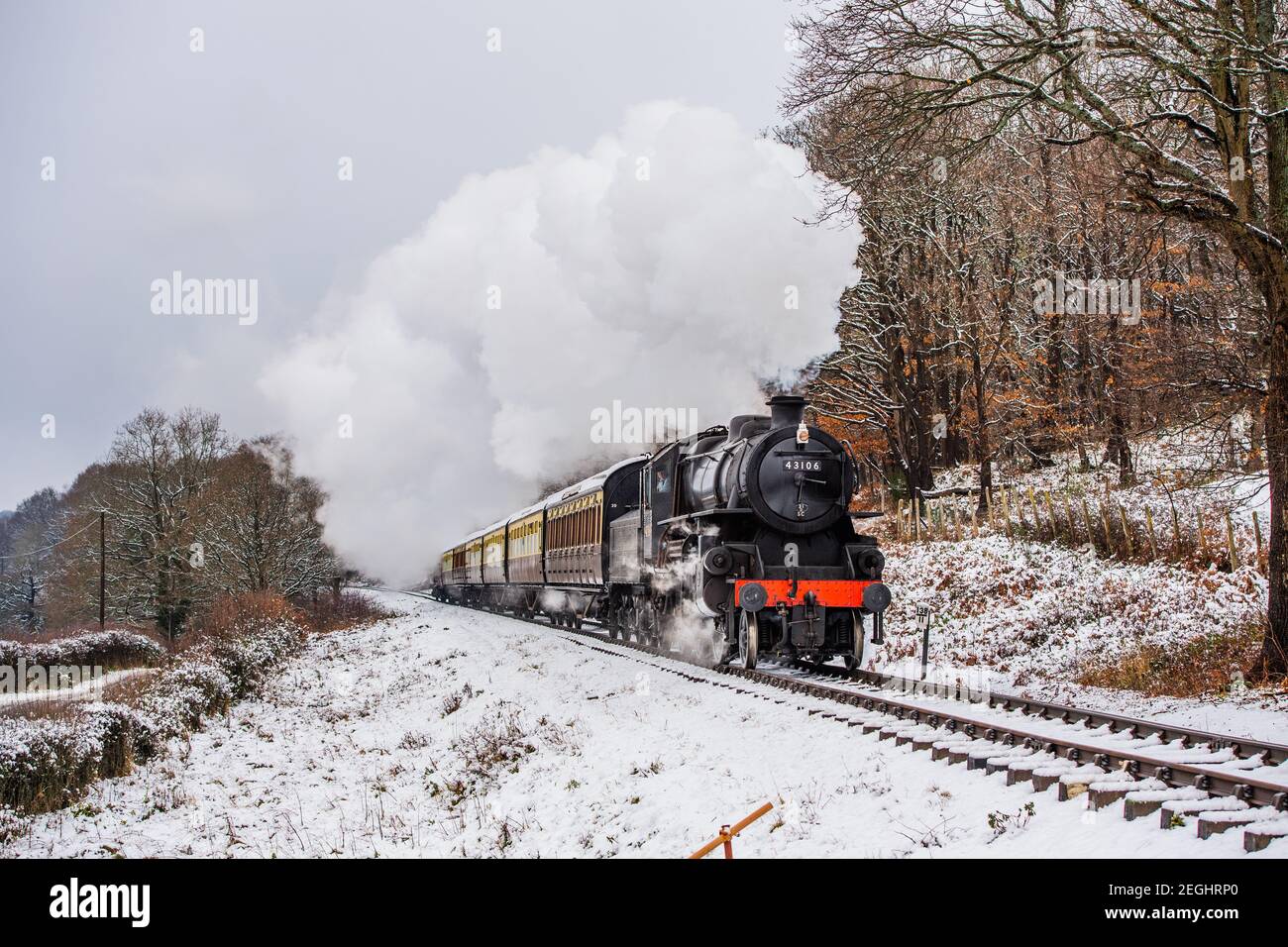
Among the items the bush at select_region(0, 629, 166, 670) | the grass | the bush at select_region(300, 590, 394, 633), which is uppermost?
the grass

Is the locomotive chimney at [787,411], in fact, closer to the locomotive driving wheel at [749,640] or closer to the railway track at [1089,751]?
the locomotive driving wheel at [749,640]

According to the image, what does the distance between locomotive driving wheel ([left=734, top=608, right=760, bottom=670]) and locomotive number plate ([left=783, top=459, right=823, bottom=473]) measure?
1978mm

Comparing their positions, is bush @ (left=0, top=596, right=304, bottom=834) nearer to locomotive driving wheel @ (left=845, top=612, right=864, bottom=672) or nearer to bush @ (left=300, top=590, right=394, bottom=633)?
locomotive driving wheel @ (left=845, top=612, right=864, bottom=672)

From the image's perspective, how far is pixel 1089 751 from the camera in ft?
23.5

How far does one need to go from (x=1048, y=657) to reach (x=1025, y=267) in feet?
59.0

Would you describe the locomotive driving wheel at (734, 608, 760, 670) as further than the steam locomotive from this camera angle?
No

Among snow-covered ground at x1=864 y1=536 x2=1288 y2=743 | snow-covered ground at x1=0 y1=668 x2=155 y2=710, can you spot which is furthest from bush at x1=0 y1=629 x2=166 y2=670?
snow-covered ground at x1=864 y1=536 x2=1288 y2=743

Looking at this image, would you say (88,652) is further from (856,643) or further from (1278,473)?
(1278,473)

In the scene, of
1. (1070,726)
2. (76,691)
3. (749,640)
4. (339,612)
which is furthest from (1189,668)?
(339,612)

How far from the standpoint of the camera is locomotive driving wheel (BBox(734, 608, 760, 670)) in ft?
44.7

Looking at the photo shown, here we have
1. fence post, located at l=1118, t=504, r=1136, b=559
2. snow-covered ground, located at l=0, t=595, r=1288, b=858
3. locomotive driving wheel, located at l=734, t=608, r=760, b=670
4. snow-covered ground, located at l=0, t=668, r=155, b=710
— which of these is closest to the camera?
snow-covered ground, located at l=0, t=595, r=1288, b=858

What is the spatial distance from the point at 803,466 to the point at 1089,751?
7299 mm

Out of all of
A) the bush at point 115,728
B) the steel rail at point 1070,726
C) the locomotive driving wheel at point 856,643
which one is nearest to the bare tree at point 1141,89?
the steel rail at point 1070,726
